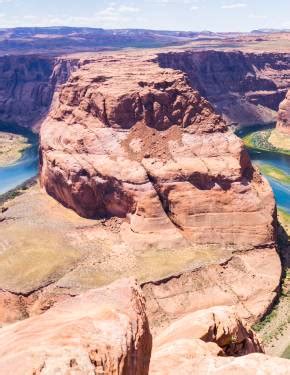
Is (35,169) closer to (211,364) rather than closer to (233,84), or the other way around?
(233,84)

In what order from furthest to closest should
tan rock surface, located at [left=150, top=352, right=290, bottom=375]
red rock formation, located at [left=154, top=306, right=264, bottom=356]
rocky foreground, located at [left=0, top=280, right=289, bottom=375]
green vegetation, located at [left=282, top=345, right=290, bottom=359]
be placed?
green vegetation, located at [left=282, top=345, right=290, bottom=359]
red rock formation, located at [left=154, top=306, right=264, bottom=356]
tan rock surface, located at [left=150, top=352, right=290, bottom=375]
rocky foreground, located at [left=0, top=280, right=289, bottom=375]

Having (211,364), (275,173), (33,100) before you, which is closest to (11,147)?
(33,100)

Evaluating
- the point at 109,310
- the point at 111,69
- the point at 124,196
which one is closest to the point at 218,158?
the point at 124,196

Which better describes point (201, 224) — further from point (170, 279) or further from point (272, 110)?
point (272, 110)

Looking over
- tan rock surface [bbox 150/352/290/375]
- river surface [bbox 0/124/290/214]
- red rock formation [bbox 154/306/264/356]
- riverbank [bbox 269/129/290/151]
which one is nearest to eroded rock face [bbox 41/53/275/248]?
river surface [bbox 0/124/290/214]

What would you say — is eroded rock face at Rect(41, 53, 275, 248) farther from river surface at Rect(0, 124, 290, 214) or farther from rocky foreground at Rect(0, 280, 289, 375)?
rocky foreground at Rect(0, 280, 289, 375)
